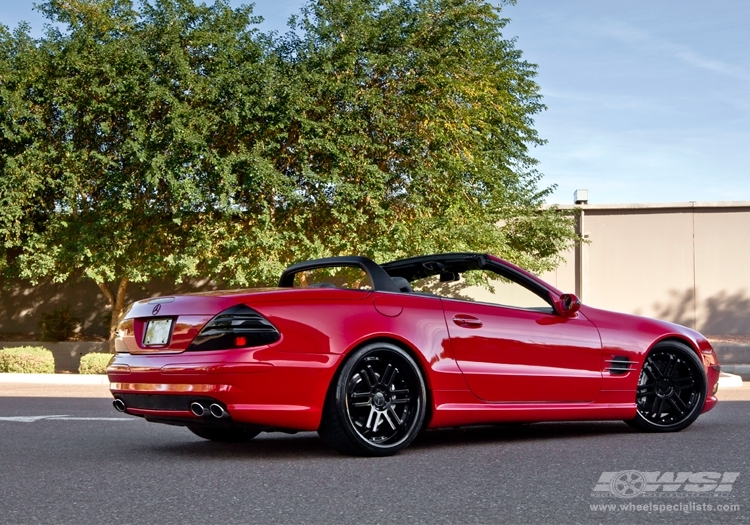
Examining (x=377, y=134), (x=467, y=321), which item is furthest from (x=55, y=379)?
(x=467, y=321)

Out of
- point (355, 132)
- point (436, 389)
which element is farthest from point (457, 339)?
point (355, 132)

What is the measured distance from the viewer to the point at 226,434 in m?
7.57

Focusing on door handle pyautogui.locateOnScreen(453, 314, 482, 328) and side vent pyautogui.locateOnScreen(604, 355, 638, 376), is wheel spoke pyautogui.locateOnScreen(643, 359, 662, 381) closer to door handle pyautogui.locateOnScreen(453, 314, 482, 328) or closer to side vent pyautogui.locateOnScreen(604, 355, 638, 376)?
side vent pyautogui.locateOnScreen(604, 355, 638, 376)

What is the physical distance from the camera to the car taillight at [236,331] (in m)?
6.27

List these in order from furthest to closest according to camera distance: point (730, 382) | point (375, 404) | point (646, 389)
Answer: point (730, 382) < point (646, 389) < point (375, 404)

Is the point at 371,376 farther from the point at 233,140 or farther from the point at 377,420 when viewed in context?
the point at 233,140

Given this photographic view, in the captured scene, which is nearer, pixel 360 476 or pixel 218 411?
pixel 360 476

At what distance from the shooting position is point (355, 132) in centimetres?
2275

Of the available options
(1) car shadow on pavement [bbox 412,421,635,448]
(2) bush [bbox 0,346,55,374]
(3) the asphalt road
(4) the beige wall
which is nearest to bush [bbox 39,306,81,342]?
(2) bush [bbox 0,346,55,374]

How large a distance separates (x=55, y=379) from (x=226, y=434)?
1297 centimetres

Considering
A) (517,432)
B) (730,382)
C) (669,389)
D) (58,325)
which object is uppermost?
(669,389)

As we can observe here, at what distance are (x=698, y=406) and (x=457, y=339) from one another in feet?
7.63

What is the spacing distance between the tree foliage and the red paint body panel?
14.0 meters

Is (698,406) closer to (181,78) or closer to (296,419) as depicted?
(296,419)
